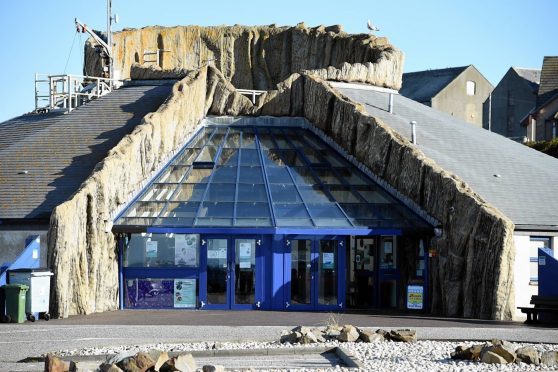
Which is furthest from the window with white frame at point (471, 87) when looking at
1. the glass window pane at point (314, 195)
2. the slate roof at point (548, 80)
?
the glass window pane at point (314, 195)

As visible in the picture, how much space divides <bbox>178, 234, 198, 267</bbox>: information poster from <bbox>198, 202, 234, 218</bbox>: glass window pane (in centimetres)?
73

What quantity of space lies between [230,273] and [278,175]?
12.5ft

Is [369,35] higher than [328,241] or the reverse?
higher

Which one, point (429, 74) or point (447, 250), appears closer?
point (447, 250)

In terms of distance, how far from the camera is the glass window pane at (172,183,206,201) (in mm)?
30802

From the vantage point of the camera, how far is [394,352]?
63.3 ft

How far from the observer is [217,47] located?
46.4 meters

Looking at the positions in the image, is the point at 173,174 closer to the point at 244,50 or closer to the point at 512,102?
the point at 244,50

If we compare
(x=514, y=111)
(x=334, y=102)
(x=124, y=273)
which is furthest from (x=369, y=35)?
(x=514, y=111)

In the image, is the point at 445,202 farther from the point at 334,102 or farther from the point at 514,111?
the point at 514,111

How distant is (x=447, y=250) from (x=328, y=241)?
131 inches

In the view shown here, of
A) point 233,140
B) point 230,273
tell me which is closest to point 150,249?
point 230,273

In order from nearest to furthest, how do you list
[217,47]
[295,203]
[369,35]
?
[295,203] < [369,35] < [217,47]

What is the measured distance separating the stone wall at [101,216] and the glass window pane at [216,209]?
212 cm
